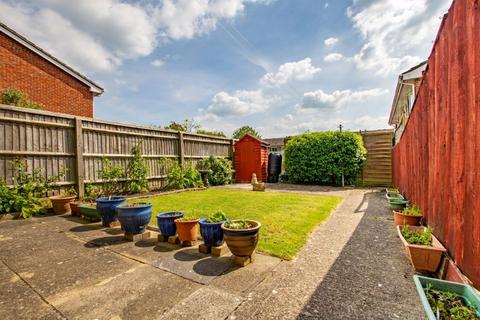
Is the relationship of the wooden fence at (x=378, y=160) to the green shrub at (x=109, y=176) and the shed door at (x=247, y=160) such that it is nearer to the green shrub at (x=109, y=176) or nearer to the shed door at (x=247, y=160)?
the shed door at (x=247, y=160)

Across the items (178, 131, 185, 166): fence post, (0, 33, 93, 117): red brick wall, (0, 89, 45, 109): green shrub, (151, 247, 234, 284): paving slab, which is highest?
(0, 33, 93, 117): red brick wall

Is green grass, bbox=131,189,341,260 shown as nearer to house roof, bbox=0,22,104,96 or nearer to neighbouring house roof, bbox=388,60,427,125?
neighbouring house roof, bbox=388,60,427,125

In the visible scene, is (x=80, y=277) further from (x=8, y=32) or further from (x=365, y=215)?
(x=8, y=32)

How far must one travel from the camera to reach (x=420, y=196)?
12.0ft

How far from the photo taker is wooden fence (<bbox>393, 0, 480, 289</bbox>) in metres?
1.62

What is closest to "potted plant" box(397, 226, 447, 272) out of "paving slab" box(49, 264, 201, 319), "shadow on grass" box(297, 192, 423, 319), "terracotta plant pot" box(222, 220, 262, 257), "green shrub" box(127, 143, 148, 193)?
"shadow on grass" box(297, 192, 423, 319)

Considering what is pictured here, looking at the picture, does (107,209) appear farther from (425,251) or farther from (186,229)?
(425,251)

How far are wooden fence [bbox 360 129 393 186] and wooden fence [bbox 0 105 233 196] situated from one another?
9739mm

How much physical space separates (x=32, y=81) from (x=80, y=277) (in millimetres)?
11496

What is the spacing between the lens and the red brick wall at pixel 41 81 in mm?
9062

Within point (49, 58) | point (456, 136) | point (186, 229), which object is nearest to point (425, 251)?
point (456, 136)

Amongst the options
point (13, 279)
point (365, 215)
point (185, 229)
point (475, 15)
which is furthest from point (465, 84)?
point (13, 279)

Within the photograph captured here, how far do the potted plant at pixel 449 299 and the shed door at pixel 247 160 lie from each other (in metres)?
11.9

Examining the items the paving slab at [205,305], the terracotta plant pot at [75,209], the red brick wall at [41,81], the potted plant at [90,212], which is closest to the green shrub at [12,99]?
the red brick wall at [41,81]
